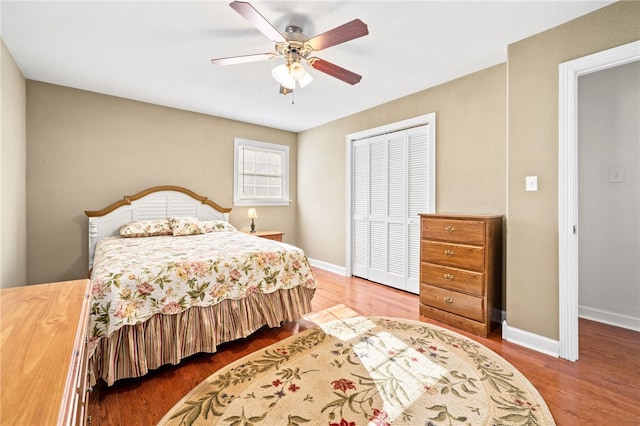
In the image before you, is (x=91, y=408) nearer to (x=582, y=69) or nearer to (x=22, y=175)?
(x=22, y=175)

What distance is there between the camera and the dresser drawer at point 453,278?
2578 millimetres

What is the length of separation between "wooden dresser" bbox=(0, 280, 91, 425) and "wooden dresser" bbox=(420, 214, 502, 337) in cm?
274

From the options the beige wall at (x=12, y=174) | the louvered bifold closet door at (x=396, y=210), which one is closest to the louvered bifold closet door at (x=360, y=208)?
the louvered bifold closet door at (x=396, y=210)

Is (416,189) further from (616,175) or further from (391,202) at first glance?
(616,175)

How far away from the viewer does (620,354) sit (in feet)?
7.31

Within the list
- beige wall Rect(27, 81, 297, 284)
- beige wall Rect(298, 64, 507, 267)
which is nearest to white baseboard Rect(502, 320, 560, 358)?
beige wall Rect(298, 64, 507, 267)

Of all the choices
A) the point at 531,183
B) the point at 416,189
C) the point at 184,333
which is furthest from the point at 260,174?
the point at 531,183

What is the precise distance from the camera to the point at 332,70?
7.76 feet

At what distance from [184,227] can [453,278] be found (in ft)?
10.5

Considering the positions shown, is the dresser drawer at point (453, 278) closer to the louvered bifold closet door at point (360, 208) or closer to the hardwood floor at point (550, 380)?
the hardwood floor at point (550, 380)

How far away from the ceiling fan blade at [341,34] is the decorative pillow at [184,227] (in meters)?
2.68

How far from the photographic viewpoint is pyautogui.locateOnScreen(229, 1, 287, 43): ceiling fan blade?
1604 millimetres

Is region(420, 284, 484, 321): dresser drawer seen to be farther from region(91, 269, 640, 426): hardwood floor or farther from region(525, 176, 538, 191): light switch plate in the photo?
region(525, 176, 538, 191): light switch plate

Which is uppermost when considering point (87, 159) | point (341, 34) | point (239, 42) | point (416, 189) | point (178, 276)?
point (239, 42)
